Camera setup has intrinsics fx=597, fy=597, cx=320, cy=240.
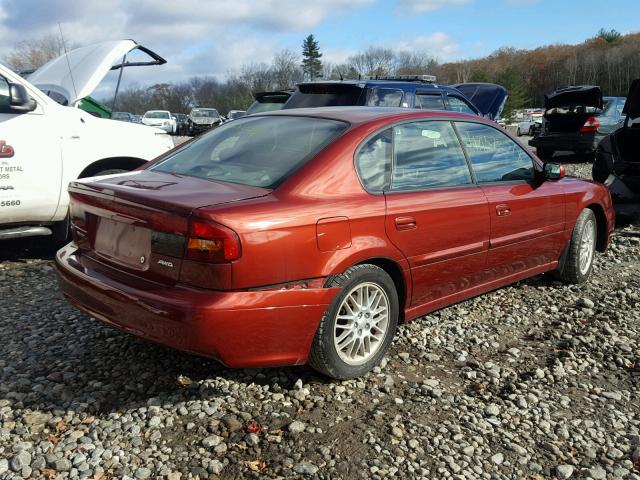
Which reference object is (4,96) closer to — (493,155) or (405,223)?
(405,223)

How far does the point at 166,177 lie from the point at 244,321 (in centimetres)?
110

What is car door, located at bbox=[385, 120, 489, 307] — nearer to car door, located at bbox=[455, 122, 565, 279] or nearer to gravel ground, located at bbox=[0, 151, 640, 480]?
car door, located at bbox=[455, 122, 565, 279]

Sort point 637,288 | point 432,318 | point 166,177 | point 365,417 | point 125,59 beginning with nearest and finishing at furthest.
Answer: point 365,417 < point 166,177 < point 432,318 < point 637,288 < point 125,59

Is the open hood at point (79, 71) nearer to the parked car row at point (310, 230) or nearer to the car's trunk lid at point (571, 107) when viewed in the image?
the parked car row at point (310, 230)

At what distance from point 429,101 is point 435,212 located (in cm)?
492

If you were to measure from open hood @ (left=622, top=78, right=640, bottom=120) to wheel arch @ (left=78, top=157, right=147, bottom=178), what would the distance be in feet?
21.3

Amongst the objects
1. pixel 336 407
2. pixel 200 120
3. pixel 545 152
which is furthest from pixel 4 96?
pixel 200 120

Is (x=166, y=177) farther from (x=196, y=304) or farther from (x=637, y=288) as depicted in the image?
(x=637, y=288)

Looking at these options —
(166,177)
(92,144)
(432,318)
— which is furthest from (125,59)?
(432,318)

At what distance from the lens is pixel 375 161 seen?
3.44 meters

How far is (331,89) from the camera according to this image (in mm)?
7617

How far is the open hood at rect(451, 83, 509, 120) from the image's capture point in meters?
10.9

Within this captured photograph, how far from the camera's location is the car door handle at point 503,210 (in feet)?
13.4

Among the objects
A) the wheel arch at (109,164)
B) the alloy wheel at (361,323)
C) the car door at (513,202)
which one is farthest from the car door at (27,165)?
the car door at (513,202)
